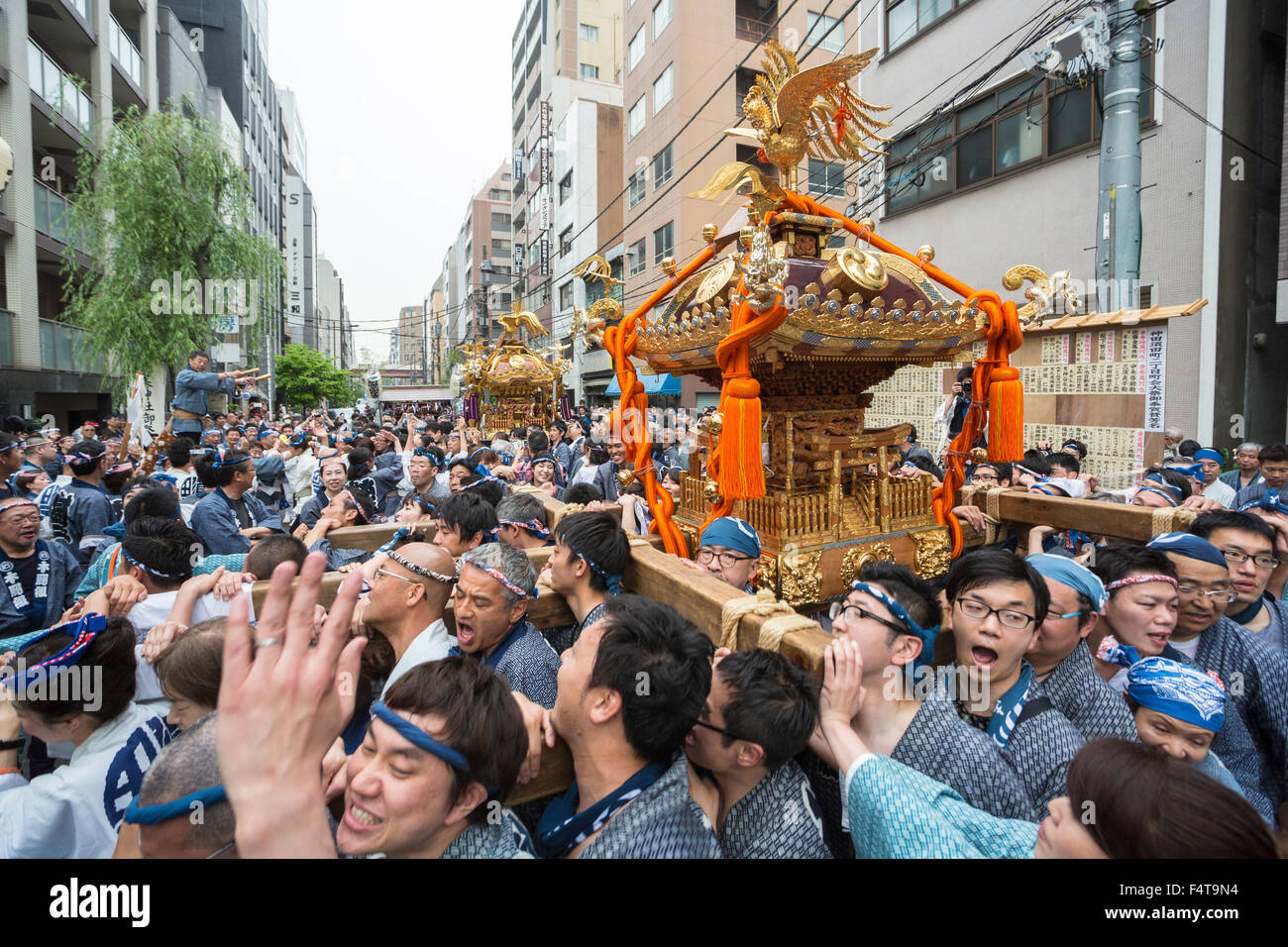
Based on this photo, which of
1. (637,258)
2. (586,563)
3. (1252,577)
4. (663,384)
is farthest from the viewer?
(637,258)

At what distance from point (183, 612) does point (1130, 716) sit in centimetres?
380

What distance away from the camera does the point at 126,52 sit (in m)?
16.4

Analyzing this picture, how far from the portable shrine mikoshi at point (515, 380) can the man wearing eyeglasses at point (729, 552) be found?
10447mm

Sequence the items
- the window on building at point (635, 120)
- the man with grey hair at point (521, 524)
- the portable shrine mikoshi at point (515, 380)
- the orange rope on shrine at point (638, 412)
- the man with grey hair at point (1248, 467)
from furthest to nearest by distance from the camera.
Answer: the window on building at point (635, 120), the portable shrine mikoshi at point (515, 380), the man with grey hair at point (1248, 467), the orange rope on shrine at point (638, 412), the man with grey hair at point (521, 524)

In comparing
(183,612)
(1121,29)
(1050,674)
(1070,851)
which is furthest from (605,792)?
(1121,29)

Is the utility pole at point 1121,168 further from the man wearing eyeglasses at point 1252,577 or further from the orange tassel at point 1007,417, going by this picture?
the man wearing eyeglasses at point 1252,577

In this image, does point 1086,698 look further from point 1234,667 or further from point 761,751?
point 761,751

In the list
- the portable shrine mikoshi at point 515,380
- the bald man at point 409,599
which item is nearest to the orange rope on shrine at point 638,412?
the bald man at point 409,599

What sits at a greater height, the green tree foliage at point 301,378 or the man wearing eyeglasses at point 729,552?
the green tree foliage at point 301,378

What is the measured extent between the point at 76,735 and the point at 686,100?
2700cm

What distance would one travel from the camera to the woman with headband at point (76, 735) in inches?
69.6

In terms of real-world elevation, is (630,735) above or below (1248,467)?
below

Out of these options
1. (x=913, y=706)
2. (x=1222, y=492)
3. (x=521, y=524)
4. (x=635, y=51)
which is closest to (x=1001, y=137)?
(x=1222, y=492)

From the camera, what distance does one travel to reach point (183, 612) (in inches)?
111
